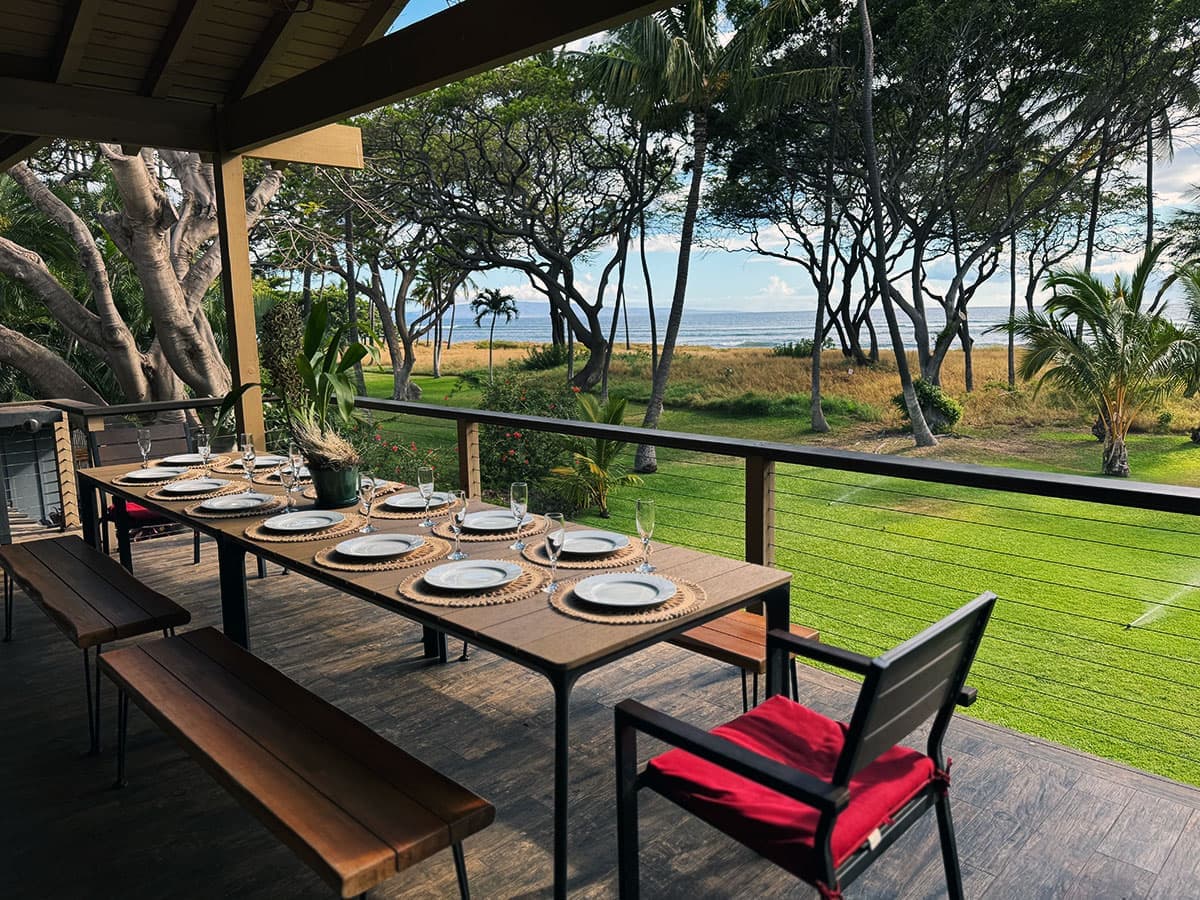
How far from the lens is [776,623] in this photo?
81.8 inches

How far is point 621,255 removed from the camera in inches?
793

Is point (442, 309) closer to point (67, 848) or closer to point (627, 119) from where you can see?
point (627, 119)

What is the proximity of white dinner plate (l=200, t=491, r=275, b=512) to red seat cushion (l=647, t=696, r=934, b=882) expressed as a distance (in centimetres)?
179

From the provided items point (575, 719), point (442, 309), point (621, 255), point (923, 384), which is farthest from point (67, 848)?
point (442, 309)

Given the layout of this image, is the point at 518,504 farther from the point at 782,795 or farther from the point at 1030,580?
Result: the point at 1030,580

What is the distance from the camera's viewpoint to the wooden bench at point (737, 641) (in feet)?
7.37

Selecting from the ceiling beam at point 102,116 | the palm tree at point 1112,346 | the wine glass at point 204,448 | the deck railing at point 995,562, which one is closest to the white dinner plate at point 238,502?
the wine glass at point 204,448

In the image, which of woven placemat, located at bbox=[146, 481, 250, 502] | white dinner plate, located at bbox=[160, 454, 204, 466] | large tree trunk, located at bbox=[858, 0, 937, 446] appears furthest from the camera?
large tree trunk, located at bbox=[858, 0, 937, 446]

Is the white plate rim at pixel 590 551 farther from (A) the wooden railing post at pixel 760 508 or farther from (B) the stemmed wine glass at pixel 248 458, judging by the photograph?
(B) the stemmed wine glass at pixel 248 458

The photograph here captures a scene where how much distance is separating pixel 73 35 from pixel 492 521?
3044 mm

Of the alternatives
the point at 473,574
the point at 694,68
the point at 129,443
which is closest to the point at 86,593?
the point at 473,574

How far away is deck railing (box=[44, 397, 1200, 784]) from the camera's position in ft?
9.45

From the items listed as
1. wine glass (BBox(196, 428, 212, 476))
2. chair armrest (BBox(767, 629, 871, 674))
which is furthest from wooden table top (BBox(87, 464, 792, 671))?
wine glass (BBox(196, 428, 212, 476))

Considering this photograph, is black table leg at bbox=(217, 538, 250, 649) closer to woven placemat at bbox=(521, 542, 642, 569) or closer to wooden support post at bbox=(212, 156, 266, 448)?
woven placemat at bbox=(521, 542, 642, 569)
